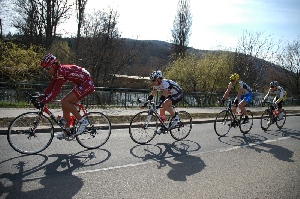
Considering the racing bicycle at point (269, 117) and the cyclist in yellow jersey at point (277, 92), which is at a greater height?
the cyclist in yellow jersey at point (277, 92)

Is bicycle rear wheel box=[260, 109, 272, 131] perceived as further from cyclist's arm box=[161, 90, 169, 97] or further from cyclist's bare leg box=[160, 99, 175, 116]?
cyclist's arm box=[161, 90, 169, 97]

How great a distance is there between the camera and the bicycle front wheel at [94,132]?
249 inches

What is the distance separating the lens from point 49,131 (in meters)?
5.98

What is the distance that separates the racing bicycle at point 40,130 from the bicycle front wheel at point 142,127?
2.96 ft

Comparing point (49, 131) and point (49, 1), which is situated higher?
point (49, 1)

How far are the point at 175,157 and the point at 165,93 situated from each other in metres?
2.13

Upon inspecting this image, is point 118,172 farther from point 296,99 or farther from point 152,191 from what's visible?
point 296,99

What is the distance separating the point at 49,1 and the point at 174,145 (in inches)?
918

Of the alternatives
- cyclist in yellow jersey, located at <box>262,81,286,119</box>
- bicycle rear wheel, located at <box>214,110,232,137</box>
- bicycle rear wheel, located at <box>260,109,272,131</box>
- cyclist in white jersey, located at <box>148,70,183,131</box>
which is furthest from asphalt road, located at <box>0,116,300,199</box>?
cyclist in yellow jersey, located at <box>262,81,286,119</box>

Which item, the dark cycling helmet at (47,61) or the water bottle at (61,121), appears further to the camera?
the water bottle at (61,121)

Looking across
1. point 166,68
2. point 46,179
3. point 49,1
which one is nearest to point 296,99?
point 166,68

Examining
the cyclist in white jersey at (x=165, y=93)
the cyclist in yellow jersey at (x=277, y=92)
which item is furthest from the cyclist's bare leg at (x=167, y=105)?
the cyclist in yellow jersey at (x=277, y=92)

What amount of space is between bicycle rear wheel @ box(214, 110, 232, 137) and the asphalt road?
1520 millimetres

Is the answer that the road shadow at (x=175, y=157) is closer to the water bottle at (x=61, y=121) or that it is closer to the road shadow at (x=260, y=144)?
the road shadow at (x=260, y=144)
